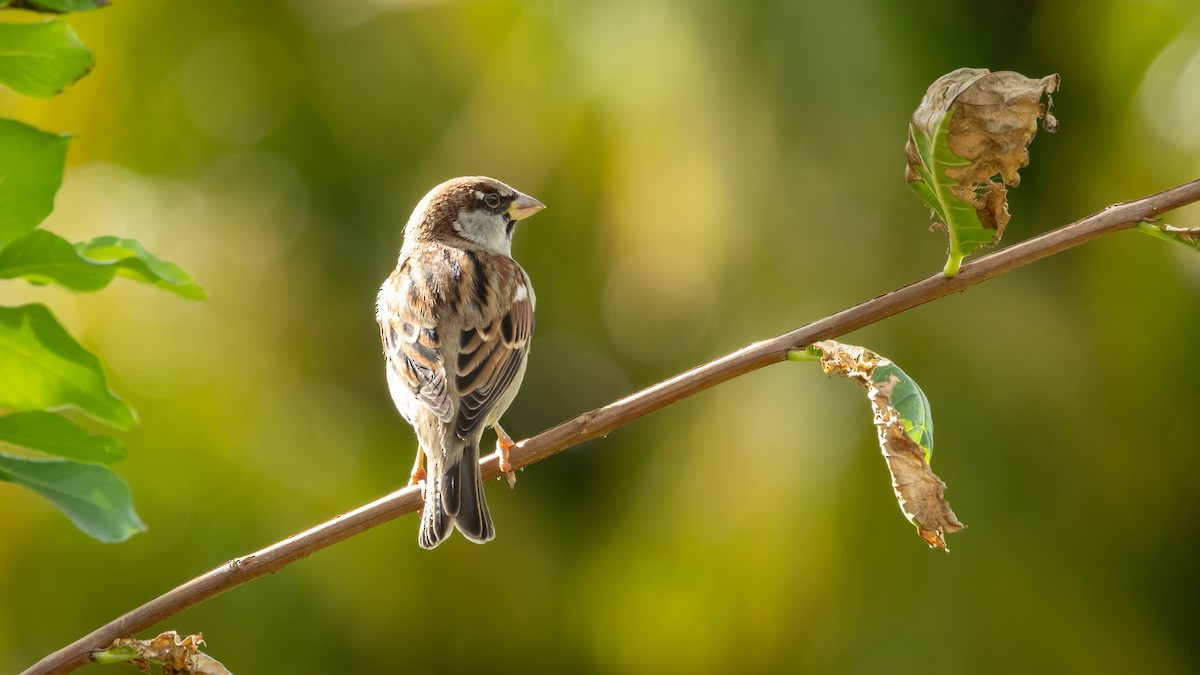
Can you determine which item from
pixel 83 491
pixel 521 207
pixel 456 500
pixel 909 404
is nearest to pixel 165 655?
pixel 83 491

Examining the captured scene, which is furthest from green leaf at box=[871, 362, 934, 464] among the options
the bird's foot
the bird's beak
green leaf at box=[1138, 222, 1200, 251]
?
the bird's beak

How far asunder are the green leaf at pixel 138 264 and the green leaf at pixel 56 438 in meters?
0.23

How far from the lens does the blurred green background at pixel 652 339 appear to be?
22.6 ft

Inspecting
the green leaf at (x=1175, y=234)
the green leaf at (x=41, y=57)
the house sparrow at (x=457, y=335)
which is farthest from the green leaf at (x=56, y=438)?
the green leaf at (x=1175, y=234)

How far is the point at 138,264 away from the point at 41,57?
30cm

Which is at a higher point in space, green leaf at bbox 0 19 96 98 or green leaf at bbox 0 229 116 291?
green leaf at bbox 0 19 96 98

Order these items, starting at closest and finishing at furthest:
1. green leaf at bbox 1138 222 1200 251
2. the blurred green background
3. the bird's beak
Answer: green leaf at bbox 1138 222 1200 251, the bird's beak, the blurred green background

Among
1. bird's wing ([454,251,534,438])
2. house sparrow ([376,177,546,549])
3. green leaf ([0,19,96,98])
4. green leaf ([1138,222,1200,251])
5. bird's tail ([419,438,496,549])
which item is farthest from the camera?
bird's wing ([454,251,534,438])

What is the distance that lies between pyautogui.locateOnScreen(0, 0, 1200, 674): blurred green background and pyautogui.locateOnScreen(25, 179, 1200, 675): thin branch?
15.9 ft

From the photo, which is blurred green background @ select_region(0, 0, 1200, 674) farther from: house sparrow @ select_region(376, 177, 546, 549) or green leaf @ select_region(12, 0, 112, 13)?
green leaf @ select_region(12, 0, 112, 13)

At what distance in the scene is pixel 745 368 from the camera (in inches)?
74.3

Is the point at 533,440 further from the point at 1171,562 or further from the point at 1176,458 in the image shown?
the point at 1171,562

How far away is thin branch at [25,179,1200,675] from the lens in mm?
1764

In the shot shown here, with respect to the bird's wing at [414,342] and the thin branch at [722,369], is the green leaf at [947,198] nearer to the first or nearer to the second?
the thin branch at [722,369]
